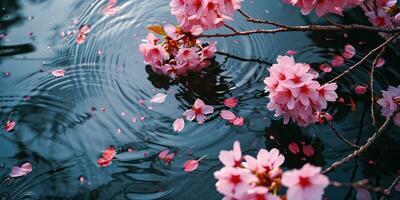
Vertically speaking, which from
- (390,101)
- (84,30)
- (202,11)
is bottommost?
(390,101)

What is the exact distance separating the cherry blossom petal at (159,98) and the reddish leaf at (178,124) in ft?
0.67

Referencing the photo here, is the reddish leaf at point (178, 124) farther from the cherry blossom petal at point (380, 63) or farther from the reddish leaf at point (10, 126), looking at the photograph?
the cherry blossom petal at point (380, 63)

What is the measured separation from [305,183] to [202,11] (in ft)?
3.72

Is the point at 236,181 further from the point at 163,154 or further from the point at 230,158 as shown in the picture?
the point at 163,154

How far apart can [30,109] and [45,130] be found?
0.23 m

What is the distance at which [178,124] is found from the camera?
Answer: 89.1 inches

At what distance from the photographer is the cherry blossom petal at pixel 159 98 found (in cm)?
241

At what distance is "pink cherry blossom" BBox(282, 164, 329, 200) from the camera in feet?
3.53

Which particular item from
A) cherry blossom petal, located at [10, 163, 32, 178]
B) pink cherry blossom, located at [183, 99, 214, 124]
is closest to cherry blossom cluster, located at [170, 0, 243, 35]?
pink cherry blossom, located at [183, 99, 214, 124]

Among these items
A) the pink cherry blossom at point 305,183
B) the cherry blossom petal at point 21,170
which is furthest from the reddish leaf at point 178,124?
the pink cherry blossom at point 305,183

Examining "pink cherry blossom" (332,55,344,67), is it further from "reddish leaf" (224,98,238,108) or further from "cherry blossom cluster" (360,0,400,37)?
"reddish leaf" (224,98,238,108)

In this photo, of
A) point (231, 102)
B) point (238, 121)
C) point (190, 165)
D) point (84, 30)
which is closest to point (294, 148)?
point (238, 121)

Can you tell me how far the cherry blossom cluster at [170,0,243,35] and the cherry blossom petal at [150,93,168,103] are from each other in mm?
505

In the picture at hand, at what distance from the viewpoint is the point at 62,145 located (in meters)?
2.26
